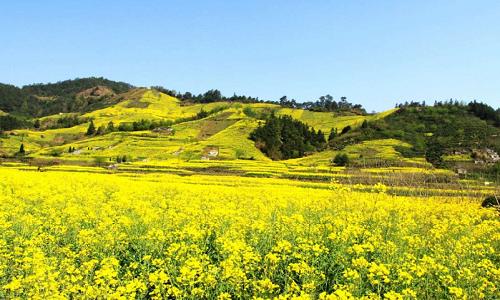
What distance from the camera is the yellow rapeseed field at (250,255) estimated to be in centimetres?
602

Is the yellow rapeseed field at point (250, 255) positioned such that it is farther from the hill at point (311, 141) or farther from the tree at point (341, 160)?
the tree at point (341, 160)

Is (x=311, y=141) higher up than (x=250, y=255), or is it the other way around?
(x=311, y=141)

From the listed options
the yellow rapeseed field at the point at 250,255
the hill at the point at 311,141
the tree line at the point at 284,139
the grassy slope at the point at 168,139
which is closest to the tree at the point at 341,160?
the hill at the point at 311,141

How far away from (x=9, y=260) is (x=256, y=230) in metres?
5.22

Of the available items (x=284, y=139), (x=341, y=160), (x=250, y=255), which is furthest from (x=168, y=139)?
(x=250, y=255)

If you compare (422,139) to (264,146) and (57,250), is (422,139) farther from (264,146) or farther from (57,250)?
(57,250)

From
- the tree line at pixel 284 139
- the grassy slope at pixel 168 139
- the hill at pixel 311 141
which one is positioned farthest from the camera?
the tree line at pixel 284 139

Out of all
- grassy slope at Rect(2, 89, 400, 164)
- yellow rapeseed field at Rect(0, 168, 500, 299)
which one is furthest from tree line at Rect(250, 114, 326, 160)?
yellow rapeseed field at Rect(0, 168, 500, 299)

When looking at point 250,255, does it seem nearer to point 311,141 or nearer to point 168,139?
point 168,139

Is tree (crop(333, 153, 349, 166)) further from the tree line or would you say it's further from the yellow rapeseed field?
the yellow rapeseed field

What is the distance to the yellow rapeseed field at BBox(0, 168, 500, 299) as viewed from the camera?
237 inches

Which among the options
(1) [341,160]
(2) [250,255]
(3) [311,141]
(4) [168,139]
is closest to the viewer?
(2) [250,255]

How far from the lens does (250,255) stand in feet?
22.4

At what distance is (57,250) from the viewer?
873 centimetres
